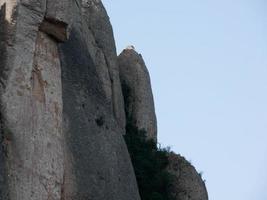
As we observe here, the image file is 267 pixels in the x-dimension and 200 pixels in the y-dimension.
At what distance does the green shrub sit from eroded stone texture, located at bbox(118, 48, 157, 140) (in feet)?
3.37

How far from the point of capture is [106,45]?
99.7 feet

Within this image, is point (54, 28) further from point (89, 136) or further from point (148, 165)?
point (148, 165)

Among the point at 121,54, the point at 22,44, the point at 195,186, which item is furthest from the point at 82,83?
the point at 121,54

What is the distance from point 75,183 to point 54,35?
375 centimetres

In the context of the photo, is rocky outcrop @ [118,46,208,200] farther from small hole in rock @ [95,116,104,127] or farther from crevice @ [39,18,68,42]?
crevice @ [39,18,68,42]

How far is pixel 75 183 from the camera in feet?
73.4

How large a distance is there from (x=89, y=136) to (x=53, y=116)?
172 cm

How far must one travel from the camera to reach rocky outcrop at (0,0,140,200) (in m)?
20.8

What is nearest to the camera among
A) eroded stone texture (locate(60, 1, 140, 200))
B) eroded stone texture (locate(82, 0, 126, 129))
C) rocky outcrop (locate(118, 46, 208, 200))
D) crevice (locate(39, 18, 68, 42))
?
eroded stone texture (locate(60, 1, 140, 200))

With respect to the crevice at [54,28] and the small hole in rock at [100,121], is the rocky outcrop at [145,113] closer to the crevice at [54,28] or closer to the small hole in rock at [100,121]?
the small hole in rock at [100,121]

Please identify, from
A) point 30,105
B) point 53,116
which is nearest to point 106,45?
point 53,116

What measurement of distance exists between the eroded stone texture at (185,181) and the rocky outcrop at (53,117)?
4809mm

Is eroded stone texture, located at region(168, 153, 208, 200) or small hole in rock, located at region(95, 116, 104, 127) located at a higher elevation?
eroded stone texture, located at region(168, 153, 208, 200)

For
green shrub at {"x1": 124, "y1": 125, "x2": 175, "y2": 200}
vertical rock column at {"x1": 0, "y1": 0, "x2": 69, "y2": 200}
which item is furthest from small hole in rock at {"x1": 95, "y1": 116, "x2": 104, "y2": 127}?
green shrub at {"x1": 124, "y1": 125, "x2": 175, "y2": 200}
